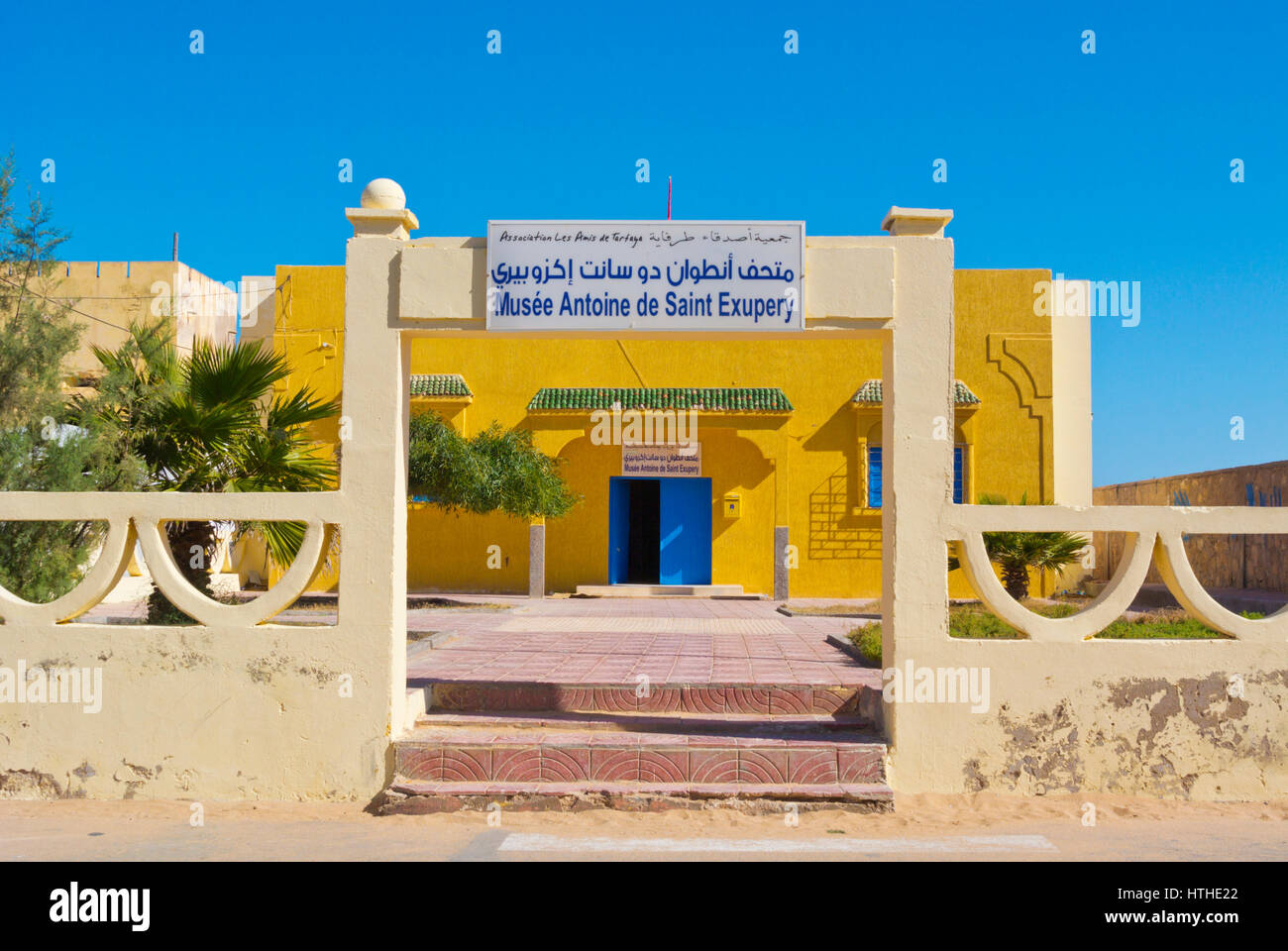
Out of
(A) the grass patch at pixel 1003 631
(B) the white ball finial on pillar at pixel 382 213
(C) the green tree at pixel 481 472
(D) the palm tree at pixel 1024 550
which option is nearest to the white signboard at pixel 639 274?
(B) the white ball finial on pillar at pixel 382 213

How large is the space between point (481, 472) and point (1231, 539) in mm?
15723

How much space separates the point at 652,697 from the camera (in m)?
7.02

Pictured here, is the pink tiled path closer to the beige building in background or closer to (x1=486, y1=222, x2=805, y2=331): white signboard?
(x1=486, y1=222, x2=805, y2=331): white signboard

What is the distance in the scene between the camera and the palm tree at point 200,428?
8.99 meters

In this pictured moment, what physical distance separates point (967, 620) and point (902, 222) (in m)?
6.20

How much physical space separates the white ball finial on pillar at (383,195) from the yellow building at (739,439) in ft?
46.8

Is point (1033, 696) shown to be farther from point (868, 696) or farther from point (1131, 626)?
point (1131, 626)

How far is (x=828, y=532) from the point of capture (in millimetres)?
21188

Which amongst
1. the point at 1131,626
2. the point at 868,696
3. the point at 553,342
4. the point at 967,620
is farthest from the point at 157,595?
the point at 553,342

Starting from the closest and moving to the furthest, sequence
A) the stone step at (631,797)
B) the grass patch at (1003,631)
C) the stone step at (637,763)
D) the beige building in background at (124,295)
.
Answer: the stone step at (631,797) → the stone step at (637,763) → the grass patch at (1003,631) → the beige building in background at (124,295)

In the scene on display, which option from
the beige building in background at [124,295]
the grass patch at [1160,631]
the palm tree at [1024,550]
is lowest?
the grass patch at [1160,631]

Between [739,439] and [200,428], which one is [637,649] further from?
[739,439]

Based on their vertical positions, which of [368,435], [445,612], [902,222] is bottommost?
[445,612]

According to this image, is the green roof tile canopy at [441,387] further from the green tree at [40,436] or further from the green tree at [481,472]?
the green tree at [40,436]
